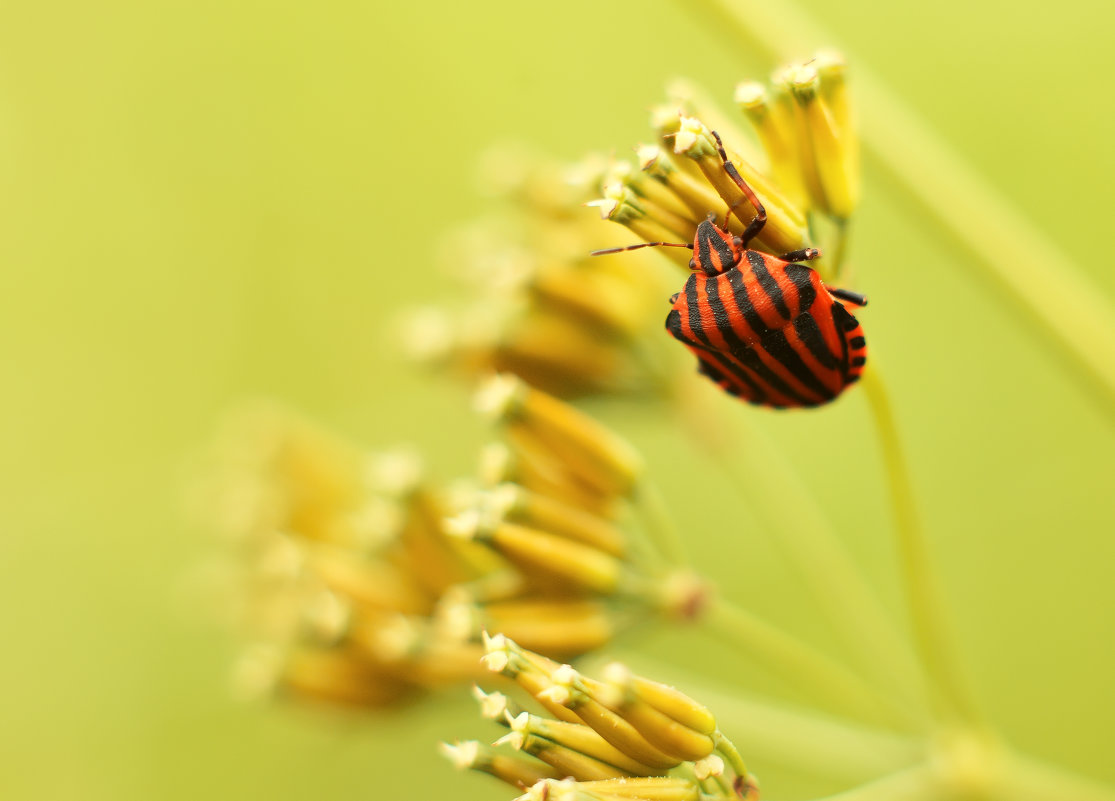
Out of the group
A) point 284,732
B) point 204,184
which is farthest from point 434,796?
point 204,184

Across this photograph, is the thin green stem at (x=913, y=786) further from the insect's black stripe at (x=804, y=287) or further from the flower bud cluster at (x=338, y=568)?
the insect's black stripe at (x=804, y=287)

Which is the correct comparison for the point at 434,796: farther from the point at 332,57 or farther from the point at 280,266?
the point at 332,57

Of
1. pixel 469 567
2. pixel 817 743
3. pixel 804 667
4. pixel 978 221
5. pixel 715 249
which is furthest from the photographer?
pixel 817 743

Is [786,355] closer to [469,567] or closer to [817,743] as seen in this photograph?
[469,567]

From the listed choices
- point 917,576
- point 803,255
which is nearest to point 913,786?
point 917,576

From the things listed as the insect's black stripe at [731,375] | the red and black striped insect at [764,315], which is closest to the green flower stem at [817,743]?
the insect's black stripe at [731,375]
